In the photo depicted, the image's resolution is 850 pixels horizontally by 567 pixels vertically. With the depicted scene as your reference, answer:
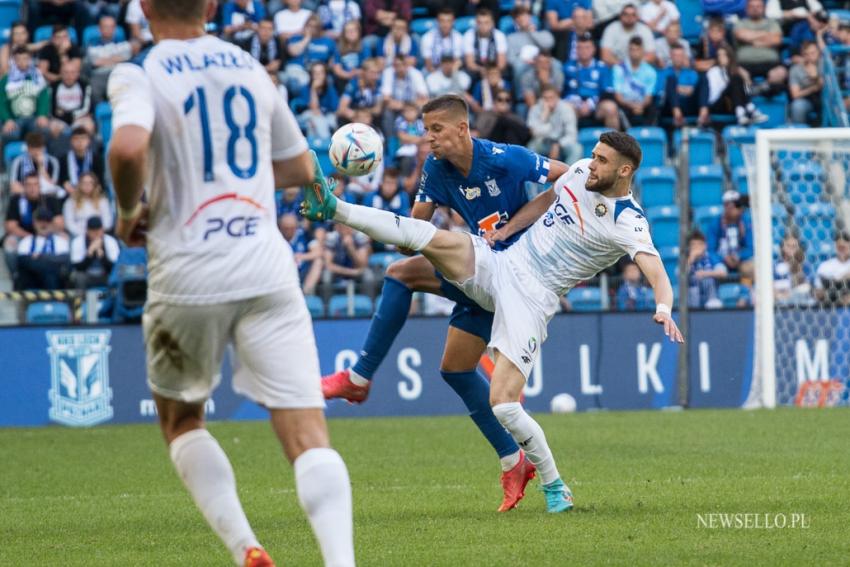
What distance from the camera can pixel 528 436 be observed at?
8.03 m

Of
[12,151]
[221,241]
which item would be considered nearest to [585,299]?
[12,151]

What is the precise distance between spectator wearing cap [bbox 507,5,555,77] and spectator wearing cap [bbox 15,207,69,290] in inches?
283

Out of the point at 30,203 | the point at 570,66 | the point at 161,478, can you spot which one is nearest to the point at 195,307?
the point at 161,478

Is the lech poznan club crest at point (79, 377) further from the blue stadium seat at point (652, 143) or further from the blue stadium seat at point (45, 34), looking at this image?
the blue stadium seat at point (652, 143)

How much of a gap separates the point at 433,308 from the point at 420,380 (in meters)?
1.00

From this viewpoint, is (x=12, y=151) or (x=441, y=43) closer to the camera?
(x=12, y=151)

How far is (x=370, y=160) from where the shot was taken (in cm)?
824

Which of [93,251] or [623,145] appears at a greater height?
[623,145]

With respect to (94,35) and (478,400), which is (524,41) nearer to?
(94,35)

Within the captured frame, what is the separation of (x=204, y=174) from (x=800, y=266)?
44.1ft

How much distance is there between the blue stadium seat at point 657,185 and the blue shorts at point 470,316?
430 inches

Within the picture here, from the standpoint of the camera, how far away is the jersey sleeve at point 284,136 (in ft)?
16.8

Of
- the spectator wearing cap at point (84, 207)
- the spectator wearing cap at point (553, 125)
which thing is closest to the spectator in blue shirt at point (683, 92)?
the spectator wearing cap at point (553, 125)

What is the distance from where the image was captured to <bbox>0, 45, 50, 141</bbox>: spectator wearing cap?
19.8 metres
